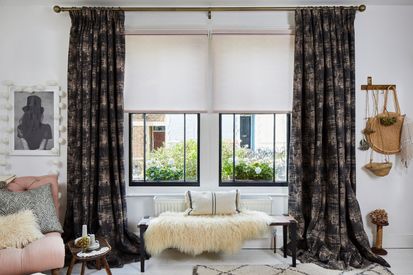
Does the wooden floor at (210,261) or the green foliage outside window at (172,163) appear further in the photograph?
the green foliage outside window at (172,163)

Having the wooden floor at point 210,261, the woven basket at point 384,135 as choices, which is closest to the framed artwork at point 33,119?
the wooden floor at point 210,261

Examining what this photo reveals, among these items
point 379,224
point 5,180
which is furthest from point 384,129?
point 5,180

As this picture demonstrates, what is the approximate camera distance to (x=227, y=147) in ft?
11.4

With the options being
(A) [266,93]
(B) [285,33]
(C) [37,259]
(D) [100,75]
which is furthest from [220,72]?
(C) [37,259]

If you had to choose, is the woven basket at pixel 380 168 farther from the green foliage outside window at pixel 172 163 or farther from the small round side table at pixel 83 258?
the small round side table at pixel 83 258

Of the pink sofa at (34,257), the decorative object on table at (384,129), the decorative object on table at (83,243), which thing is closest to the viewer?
the pink sofa at (34,257)

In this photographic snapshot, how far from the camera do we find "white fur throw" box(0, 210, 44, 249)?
93.5 inches

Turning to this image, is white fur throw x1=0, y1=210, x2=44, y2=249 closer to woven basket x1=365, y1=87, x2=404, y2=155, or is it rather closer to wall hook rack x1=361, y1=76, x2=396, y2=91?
woven basket x1=365, y1=87, x2=404, y2=155

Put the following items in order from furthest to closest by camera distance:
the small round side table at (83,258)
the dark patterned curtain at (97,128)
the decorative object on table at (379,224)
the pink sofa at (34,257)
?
the decorative object on table at (379,224)
the dark patterned curtain at (97,128)
the small round side table at (83,258)
the pink sofa at (34,257)

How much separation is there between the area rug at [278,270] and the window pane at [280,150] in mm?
973

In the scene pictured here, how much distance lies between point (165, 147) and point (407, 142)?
102 inches

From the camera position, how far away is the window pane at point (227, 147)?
3471mm

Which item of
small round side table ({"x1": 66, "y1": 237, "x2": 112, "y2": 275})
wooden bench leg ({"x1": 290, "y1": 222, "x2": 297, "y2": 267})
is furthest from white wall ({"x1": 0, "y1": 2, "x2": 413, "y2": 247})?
small round side table ({"x1": 66, "y1": 237, "x2": 112, "y2": 275})

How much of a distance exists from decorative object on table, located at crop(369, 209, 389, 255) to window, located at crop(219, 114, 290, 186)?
99 centimetres
